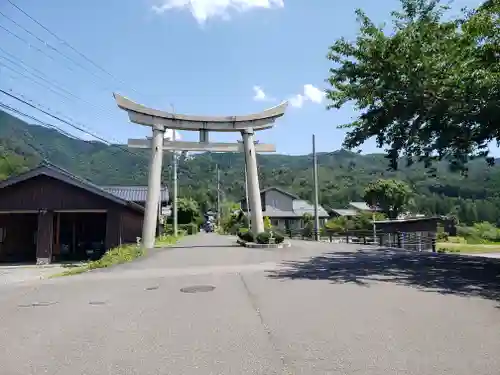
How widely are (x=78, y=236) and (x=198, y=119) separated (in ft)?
35.1

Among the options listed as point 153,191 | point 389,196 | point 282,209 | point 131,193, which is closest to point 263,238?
point 153,191

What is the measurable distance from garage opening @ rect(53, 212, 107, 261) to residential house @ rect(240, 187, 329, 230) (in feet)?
122

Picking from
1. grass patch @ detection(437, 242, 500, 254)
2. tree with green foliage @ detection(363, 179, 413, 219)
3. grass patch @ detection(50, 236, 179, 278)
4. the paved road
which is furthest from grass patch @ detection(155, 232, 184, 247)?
tree with green foliage @ detection(363, 179, 413, 219)

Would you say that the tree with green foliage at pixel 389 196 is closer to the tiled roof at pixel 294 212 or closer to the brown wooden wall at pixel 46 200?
the tiled roof at pixel 294 212

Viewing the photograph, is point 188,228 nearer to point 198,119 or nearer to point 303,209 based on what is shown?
point 303,209

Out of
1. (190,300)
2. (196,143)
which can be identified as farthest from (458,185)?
(190,300)

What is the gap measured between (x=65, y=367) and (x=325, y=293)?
17.1ft

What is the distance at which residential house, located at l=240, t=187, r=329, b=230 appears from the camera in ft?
202

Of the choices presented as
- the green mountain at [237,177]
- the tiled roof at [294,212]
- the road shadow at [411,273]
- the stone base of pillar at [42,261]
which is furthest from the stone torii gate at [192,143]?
the tiled roof at [294,212]

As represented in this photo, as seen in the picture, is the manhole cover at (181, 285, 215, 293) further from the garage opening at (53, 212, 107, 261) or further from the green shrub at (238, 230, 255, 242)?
the garage opening at (53, 212, 107, 261)

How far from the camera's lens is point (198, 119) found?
2331 centimetres

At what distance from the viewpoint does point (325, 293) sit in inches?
325

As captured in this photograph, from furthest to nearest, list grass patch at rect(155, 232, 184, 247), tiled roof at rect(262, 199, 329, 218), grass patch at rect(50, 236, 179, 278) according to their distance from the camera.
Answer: tiled roof at rect(262, 199, 329, 218)
grass patch at rect(155, 232, 184, 247)
grass patch at rect(50, 236, 179, 278)

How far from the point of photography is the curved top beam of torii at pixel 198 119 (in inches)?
881
